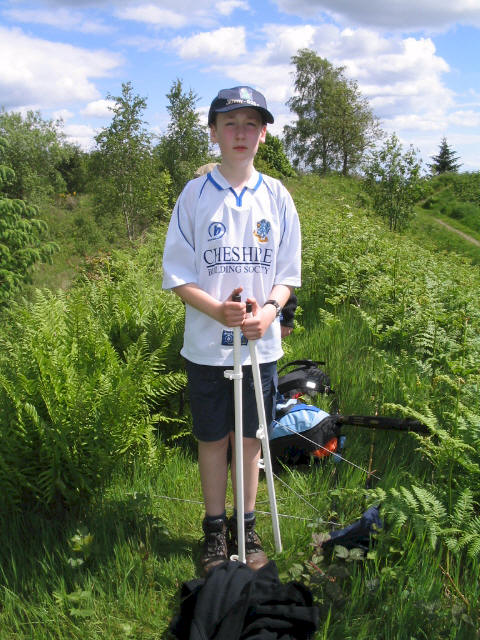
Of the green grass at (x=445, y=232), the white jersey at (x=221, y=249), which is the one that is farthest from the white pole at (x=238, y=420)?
the green grass at (x=445, y=232)

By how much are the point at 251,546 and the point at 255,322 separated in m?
1.20

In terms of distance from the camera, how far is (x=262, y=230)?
2.35 metres

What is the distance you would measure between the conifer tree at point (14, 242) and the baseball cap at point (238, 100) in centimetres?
824

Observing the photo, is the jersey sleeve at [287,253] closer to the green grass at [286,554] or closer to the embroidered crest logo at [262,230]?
the embroidered crest logo at [262,230]

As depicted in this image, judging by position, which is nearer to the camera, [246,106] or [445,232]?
[246,106]

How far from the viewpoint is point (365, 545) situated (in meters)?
2.44

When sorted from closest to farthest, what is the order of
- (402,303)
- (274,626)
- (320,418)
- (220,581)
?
(274,626) → (220,581) → (320,418) → (402,303)

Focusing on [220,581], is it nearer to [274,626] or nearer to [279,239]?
[274,626]

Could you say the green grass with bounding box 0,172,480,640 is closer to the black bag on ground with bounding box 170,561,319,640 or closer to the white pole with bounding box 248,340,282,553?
the black bag on ground with bounding box 170,561,319,640

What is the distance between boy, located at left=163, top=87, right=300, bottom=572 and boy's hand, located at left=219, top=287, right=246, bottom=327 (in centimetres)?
5

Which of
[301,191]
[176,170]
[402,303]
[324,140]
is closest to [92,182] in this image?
[176,170]

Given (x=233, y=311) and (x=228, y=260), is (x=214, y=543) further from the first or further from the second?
(x=228, y=260)

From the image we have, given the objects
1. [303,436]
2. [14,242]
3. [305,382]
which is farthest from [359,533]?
[14,242]

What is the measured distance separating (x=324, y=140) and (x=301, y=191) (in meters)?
19.2
